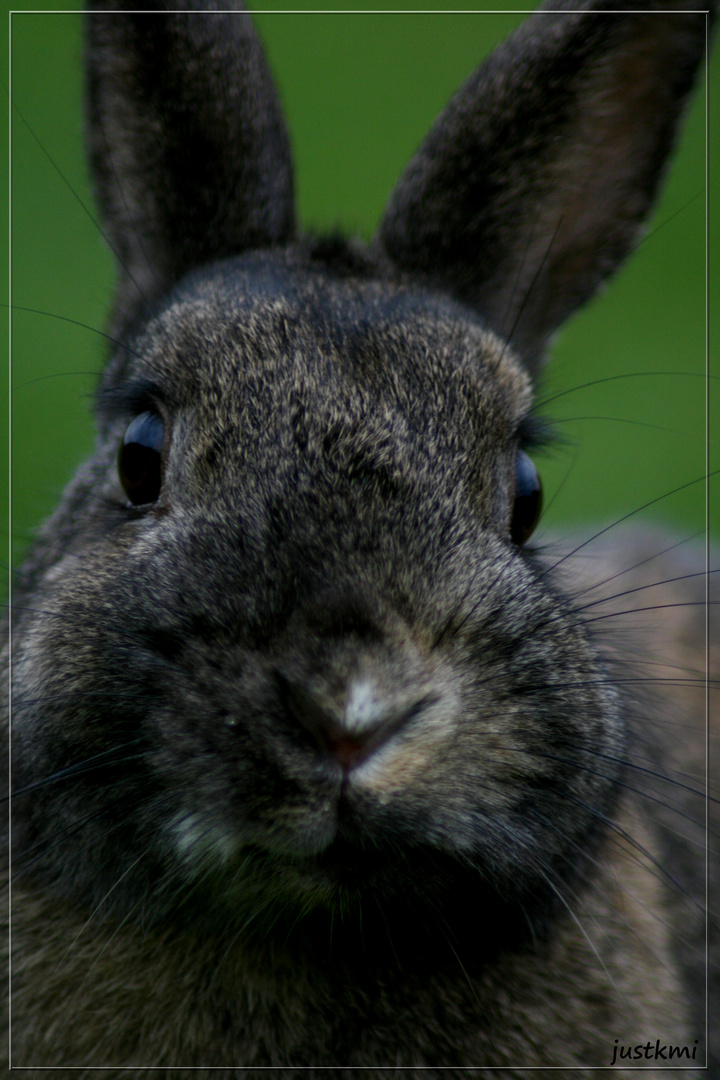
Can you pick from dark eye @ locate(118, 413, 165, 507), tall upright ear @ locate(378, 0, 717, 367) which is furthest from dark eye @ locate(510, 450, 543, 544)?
dark eye @ locate(118, 413, 165, 507)

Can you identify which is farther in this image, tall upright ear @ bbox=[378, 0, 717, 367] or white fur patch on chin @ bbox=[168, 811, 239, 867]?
tall upright ear @ bbox=[378, 0, 717, 367]

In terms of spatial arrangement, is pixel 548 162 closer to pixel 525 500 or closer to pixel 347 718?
pixel 525 500

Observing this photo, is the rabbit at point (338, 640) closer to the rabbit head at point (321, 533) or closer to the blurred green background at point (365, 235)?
the rabbit head at point (321, 533)

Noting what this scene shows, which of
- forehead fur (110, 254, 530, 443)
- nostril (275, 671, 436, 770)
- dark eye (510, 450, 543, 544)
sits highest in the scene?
forehead fur (110, 254, 530, 443)

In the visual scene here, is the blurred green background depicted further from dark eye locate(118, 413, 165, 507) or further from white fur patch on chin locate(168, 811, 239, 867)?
white fur patch on chin locate(168, 811, 239, 867)

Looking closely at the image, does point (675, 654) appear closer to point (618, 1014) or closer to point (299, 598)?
point (618, 1014)

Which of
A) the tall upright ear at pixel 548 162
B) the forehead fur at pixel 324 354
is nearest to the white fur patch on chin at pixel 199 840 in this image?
the forehead fur at pixel 324 354

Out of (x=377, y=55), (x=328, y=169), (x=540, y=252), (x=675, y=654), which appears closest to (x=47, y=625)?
(x=540, y=252)
